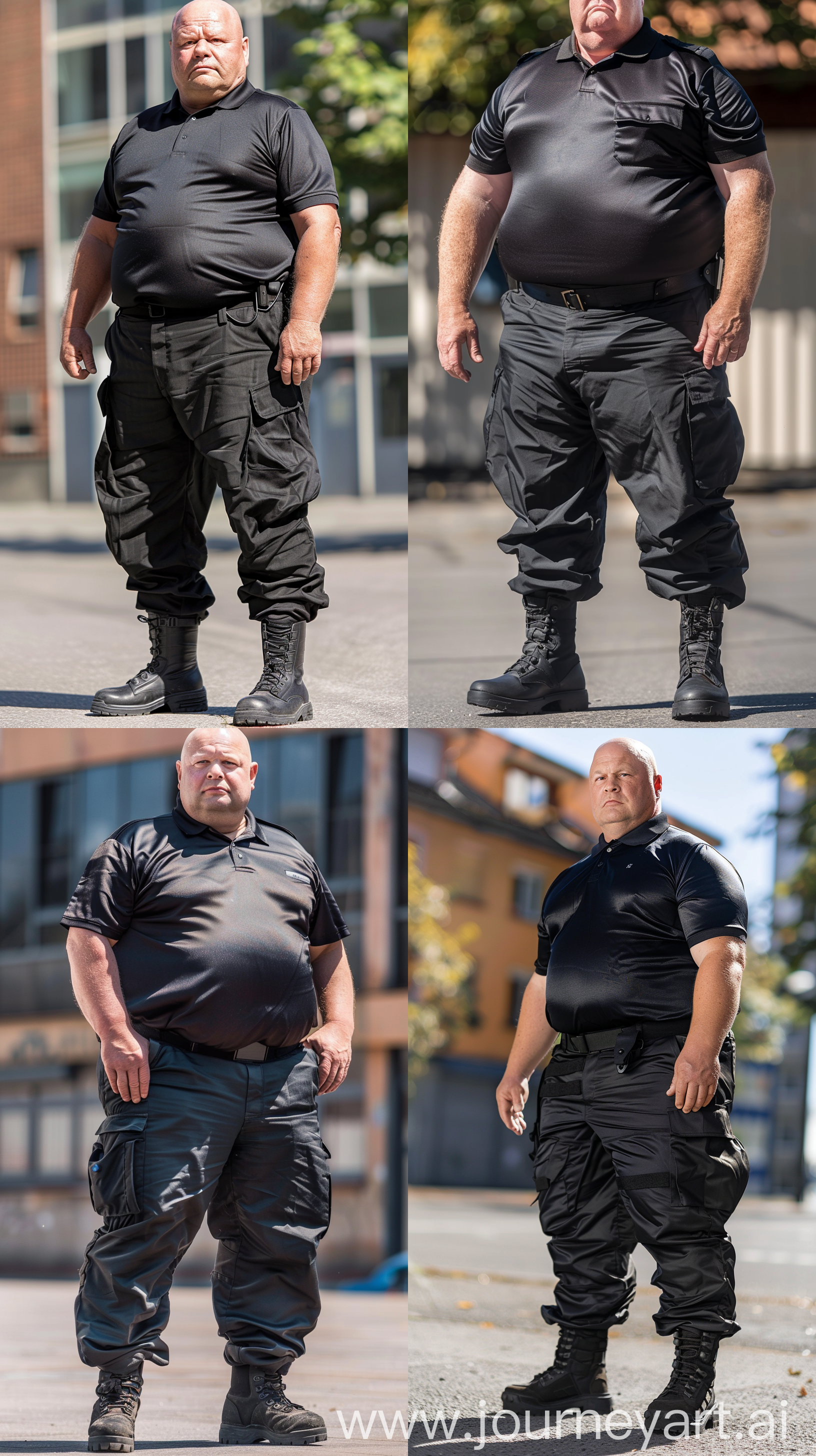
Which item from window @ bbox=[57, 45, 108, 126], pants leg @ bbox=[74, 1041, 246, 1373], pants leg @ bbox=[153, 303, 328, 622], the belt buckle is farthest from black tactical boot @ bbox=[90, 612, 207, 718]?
window @ bbox=[57, 45, 108, 126]

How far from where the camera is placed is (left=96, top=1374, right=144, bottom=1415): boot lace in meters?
3.17

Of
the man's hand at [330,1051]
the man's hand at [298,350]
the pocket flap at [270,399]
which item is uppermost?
the man's hand at [298,350]

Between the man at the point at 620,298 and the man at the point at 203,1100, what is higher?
the man at the point at 620,298

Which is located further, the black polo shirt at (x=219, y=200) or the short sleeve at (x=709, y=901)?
the black polo shirt at (x=219, y=200)

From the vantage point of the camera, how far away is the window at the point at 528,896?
4.37 meters

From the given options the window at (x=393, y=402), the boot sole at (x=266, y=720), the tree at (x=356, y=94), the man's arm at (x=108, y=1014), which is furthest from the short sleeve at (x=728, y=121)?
the window at (x=393, y=402)

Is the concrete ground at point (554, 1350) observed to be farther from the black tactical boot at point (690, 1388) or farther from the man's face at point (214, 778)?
the man's face at point (214, 778)

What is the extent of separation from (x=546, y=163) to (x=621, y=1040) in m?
2.20

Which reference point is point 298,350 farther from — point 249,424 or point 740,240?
point 740,240

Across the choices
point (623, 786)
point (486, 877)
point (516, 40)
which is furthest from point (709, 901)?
point (516, 40)

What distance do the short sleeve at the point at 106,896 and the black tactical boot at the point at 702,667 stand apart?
4.99ft

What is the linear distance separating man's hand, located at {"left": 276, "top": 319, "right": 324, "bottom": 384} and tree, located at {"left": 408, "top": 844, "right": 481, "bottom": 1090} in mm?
5799

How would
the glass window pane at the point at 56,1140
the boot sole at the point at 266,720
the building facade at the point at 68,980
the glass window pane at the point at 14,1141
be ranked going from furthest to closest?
the glass window pane at the point at 14,1141 < the glass window pane at the point at 56,1140 < the building facade at the point at 68,980 < the boot sole at the point at 266,720

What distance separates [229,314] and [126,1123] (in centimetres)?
196
